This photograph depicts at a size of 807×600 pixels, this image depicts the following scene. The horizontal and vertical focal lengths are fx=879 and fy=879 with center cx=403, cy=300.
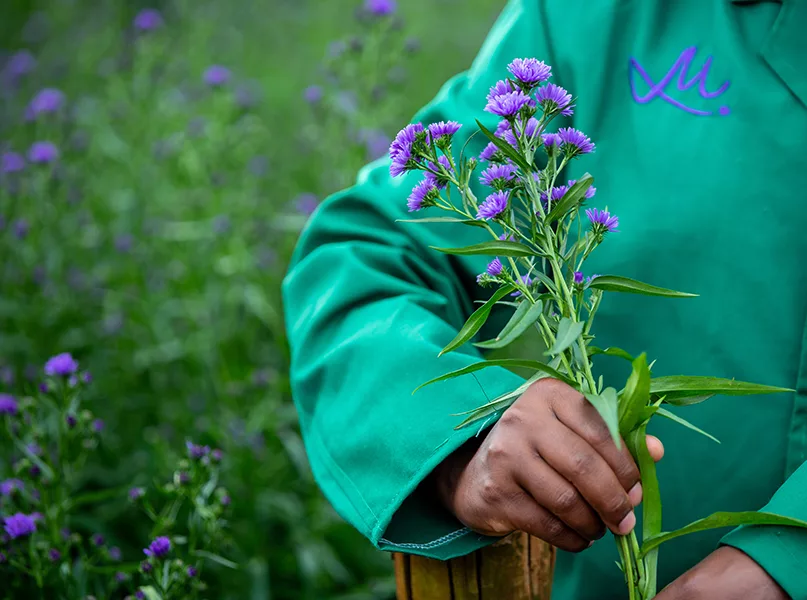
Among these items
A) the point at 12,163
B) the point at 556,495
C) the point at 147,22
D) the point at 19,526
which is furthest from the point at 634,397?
the point at 12,163

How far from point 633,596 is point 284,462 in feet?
4.99

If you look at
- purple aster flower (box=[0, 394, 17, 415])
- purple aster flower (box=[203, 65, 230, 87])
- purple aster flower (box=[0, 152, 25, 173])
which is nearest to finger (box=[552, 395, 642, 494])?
purple aster flower (box=[0, 394, 17, 415])

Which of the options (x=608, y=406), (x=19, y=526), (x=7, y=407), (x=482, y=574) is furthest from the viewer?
(x=7, y=407)

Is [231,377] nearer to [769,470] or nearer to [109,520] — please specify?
[109,520]

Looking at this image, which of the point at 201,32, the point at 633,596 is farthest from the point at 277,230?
the point at 633,596

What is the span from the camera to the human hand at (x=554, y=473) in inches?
32.3

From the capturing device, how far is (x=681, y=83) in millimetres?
1154

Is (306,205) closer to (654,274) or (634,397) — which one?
(654,274)

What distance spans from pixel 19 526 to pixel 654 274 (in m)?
0.99

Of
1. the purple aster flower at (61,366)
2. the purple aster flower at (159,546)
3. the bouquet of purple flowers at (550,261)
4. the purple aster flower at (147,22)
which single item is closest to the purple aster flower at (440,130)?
the bouquet of purple flowers at (550,261)

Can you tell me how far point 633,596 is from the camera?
0.84 meters

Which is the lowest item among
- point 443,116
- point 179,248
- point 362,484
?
point 362,484

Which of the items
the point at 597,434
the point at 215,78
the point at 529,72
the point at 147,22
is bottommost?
the point at 597,434

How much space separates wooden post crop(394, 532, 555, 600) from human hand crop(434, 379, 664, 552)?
143 mm
